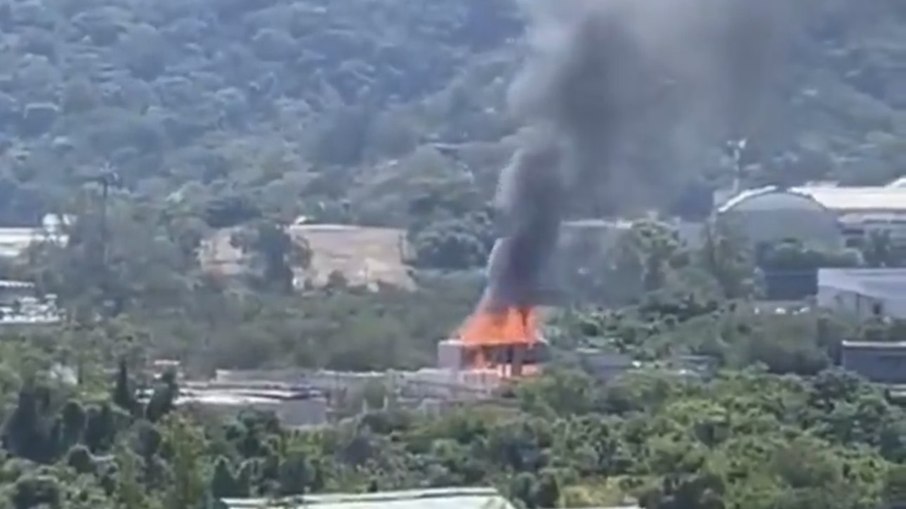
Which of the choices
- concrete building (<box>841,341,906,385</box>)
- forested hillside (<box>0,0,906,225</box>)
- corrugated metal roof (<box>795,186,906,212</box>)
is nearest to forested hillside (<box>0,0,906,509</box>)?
forested hillside (<box>0,0,906,225</box>)

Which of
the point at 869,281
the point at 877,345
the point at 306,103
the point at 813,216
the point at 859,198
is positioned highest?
the point at 306,103

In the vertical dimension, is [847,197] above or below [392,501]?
above

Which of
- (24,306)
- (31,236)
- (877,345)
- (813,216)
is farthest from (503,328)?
(31,236)

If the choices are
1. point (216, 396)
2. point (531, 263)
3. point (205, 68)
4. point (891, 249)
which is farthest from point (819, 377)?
point (205, 68)

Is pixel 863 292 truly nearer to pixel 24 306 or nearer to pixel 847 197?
pixel 24 306

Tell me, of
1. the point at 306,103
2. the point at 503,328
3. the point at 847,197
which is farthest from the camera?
the point at 306,103

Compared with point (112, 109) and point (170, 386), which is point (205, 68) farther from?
point (170, 386)

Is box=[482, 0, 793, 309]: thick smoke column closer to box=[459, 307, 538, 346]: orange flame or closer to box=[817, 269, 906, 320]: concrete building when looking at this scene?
box=[459, 307, 538, 346]: orange flame
